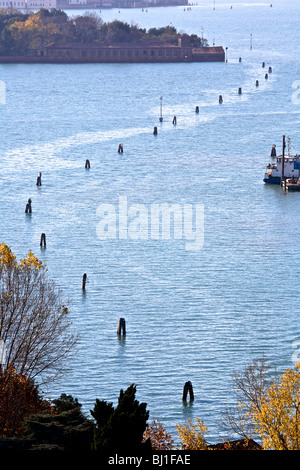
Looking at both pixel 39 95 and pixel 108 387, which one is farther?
pixel 39 95

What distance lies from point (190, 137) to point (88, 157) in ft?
57.5

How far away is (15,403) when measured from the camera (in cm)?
3372

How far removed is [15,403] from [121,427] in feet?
23.1

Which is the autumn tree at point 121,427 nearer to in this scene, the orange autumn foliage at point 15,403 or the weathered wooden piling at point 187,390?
the orange autumn foliage at point 15,403

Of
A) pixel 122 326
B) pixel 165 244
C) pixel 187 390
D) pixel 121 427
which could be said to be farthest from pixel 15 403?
pixel 165 244

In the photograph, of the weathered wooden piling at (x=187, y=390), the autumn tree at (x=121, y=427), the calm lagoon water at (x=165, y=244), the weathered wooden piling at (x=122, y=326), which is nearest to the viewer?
the autumn tree at (x=121, y=427)

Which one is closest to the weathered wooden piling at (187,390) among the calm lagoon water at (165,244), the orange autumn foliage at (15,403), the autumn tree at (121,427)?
the calm lagoon water at (165,244)

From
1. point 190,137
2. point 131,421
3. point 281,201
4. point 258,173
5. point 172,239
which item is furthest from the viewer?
point 190,137

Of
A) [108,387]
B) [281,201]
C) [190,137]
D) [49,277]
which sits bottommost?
[108,387]

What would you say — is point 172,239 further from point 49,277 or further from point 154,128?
point 154,128

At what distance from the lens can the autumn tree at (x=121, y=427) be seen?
27.5 metres

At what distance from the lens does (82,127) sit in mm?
127750

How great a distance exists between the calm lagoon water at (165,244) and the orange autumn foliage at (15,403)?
324 inches

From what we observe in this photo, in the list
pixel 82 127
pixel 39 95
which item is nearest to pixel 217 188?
pixel 82 127
